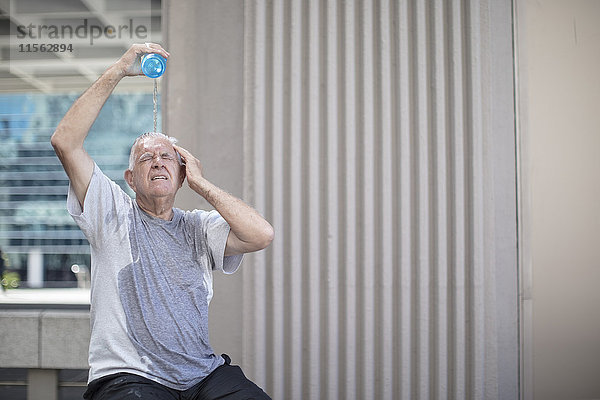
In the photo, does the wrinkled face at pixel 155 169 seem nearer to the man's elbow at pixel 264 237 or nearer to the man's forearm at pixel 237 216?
the man's forearm at pixel 237 216

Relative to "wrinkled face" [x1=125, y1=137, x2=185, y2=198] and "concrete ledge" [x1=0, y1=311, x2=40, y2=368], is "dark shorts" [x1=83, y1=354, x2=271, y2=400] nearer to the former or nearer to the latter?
"wrinkled face" [x1=125, y1=137, x2=185, y2=198]

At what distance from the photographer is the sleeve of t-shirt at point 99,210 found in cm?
177

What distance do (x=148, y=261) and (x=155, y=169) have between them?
12.5 inches

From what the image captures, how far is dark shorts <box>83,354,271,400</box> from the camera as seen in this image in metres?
1.67

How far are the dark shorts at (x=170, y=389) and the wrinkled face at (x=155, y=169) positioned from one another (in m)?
0.61

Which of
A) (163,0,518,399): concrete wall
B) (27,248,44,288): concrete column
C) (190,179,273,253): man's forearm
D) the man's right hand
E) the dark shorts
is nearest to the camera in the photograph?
the dark shorts

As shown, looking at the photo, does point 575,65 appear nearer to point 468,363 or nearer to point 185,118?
point 468,363

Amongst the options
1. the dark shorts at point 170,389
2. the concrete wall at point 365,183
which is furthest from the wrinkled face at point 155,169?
the concrete wall at point 365,183

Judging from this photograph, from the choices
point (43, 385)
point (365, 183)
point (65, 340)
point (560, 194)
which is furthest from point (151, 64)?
point (560, 194)

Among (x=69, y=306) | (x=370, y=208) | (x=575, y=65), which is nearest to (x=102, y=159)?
(x=69, y=306)

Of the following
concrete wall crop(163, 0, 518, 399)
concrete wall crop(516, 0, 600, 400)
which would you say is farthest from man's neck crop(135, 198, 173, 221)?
concrete wall crop(516, 0, 600, 400)

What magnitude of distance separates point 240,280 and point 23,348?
45.7 inches

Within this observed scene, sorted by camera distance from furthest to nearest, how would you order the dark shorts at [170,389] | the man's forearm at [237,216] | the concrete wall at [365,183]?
the concrete wall at [365,183], the man's forearm at [237,216], the dark shorts at [170,389]

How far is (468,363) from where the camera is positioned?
268 cm
